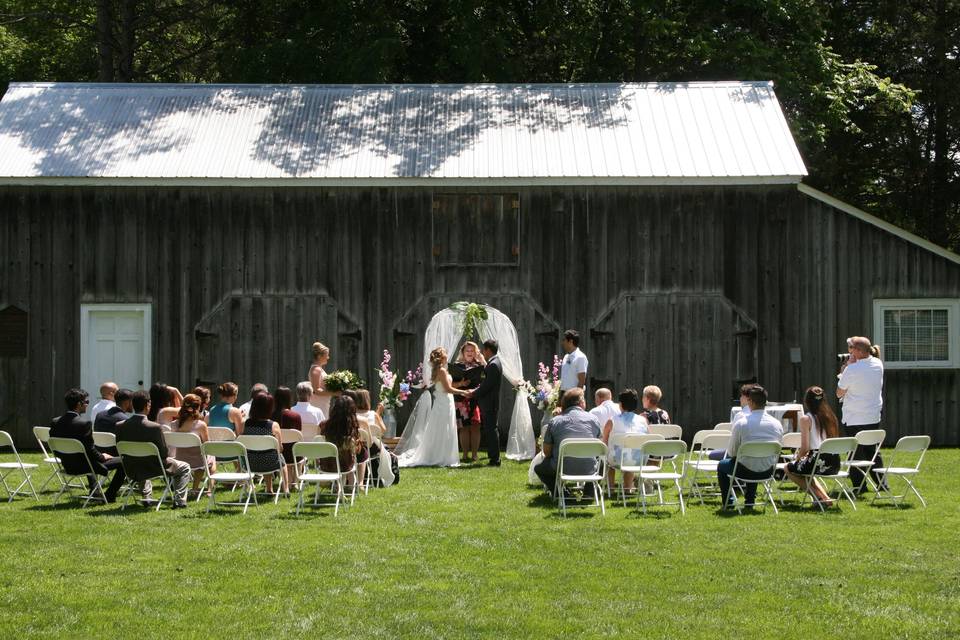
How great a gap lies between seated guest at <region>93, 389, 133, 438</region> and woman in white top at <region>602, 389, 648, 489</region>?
539cm

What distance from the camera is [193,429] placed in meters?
13.6

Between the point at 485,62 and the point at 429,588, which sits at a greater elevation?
the point at 485,62

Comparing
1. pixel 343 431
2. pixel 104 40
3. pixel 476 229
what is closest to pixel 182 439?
pixel 343 431

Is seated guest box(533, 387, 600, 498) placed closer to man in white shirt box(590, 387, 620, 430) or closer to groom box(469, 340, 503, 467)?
man in white shirt box(590, 387, 620, 430)

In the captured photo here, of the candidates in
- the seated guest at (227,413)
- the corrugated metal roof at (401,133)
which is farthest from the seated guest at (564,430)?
the corrugated metal roof at (401,133)

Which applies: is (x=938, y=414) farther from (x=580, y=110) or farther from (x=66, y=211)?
(x=66, y=211)

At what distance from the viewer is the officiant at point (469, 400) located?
17.6 meters

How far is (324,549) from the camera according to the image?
1027cm

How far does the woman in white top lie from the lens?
13492 mm

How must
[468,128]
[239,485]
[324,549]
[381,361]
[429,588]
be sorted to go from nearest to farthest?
[429,588]
[324,549]
[239,485]
[381,361]
[468,128]

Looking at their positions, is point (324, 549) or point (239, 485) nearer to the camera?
point (324, 549)

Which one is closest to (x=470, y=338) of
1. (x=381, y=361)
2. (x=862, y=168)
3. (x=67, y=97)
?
(x=381, y=361)

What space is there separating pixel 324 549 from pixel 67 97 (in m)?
15.5

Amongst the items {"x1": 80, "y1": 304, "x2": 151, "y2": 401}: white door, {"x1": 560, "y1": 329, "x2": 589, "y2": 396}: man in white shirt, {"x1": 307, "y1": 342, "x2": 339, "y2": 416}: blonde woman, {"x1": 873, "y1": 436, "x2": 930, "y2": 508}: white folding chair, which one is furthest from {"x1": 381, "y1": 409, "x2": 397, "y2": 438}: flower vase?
{"x1": 873, "y1": 436, "x2": 930, "y2": 508}: white folding chair
